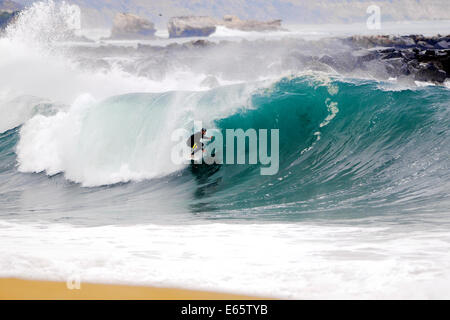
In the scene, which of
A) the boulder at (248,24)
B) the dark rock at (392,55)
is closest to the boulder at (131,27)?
the boulder at (248,24)

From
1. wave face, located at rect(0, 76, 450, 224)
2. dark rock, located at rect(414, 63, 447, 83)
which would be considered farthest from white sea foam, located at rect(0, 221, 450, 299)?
dark rock, located at rect(414, 63, 447, 83)

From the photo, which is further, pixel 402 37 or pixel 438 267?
pixel 402 37

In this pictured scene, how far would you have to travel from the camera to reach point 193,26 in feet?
248

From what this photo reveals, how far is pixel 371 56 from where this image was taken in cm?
3391

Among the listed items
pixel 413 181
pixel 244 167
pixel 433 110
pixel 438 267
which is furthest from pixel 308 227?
pixel 433 110

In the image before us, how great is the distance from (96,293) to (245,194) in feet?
14.0

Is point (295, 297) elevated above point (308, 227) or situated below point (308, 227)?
below

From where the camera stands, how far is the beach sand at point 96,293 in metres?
3.47

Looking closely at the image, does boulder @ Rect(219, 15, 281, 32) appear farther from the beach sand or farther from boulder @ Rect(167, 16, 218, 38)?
the beach sand

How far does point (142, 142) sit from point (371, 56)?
27051 mm

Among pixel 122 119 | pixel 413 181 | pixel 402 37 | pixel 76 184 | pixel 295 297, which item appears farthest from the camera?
pixel 402 37

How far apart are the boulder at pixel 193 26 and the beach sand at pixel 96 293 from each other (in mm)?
73701
